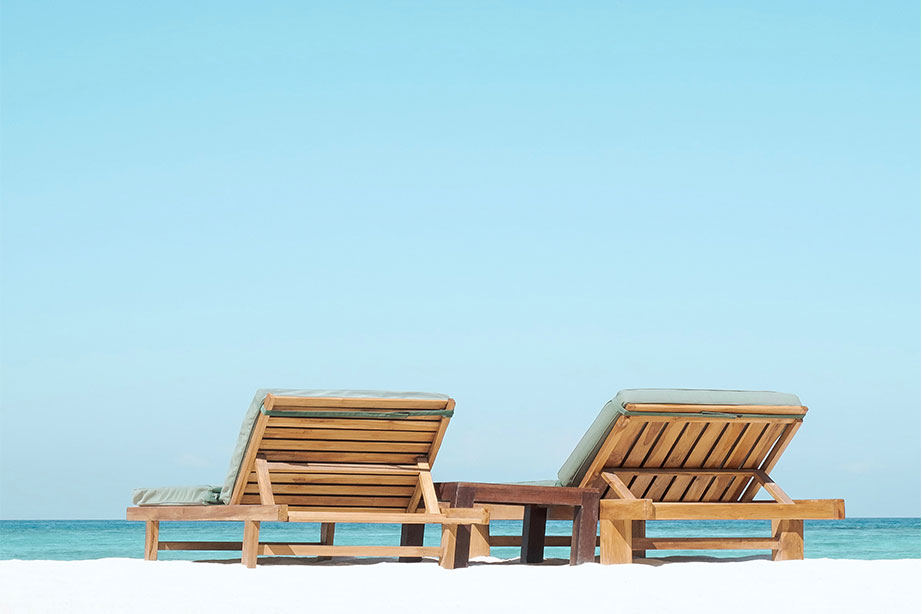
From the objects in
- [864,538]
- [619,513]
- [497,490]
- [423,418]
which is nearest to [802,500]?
[619,513]

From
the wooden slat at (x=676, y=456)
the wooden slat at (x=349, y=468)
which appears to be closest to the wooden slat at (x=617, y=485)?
the wooden slat at (x=676, y=456)

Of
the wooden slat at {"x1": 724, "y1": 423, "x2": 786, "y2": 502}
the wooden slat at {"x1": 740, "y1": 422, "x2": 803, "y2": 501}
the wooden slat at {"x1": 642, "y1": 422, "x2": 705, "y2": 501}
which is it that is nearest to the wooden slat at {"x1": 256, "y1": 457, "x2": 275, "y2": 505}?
the wooden slat at {"x1": 642, "y1": 422, "x2": 705, "y2": 501}

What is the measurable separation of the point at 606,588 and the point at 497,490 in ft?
3.94

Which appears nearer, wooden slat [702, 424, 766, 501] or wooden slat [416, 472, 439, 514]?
wooden slat [416, 472, 439, 514]

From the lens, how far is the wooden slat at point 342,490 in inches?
287

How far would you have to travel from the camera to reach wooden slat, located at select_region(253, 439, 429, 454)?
23.0 feet

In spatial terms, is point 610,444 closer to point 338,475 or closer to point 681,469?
point 681,469

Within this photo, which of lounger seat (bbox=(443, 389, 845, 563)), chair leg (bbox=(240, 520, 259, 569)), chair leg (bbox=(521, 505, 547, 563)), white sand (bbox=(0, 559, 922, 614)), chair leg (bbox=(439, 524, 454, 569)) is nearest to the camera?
white sand (bbox=(0, 559, 922, 614))

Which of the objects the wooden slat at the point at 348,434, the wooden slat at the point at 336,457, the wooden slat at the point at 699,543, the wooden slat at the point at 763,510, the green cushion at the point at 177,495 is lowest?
the wooden slat at the point at 699,543

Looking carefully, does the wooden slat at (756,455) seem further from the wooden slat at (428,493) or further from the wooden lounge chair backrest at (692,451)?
the wooden slat at (428,493)

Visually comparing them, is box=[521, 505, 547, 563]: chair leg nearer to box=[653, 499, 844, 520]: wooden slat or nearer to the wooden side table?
the wooden side table

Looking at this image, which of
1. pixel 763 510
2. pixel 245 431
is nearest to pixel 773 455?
pixel 763 510

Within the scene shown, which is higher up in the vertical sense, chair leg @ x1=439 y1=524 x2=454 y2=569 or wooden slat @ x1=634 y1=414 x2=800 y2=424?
wooden slat @ x1=634 y1=414 x2=800 y2=424

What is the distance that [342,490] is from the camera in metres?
7.43
